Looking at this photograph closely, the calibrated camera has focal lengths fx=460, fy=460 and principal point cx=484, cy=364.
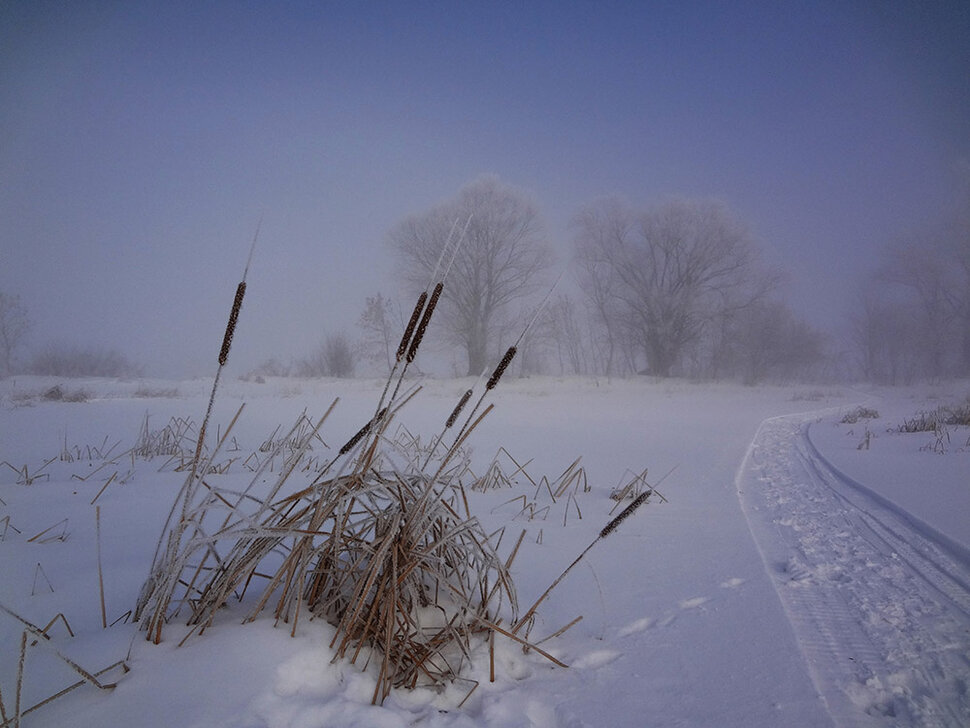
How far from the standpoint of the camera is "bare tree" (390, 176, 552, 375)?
17.3m

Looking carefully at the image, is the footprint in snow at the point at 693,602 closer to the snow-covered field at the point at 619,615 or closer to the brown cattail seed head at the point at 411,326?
the snow-covered field at the point at 619,615

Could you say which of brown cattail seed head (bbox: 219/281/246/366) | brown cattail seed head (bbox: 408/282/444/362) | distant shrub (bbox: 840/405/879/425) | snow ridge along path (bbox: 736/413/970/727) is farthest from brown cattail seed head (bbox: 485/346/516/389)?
distant shrub (bbox: 840/405/879/425)

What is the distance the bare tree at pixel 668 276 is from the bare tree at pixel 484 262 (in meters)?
4.25

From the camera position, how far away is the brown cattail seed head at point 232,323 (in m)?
0.84

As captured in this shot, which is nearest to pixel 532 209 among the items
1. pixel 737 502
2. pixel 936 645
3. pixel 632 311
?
pixel 632 311

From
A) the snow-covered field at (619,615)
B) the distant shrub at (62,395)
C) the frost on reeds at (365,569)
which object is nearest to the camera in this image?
the snow-covered field at (619,615)

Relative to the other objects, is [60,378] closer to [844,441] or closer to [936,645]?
[936,645]

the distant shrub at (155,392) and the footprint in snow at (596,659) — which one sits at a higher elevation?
the distant shrub at (155,392)

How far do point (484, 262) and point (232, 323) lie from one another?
1733 centimetres

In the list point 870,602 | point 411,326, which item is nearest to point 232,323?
point 411,326

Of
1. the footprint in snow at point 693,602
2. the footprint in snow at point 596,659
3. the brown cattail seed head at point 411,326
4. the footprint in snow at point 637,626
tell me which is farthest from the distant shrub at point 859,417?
the brown cattail seed head at point 411,326

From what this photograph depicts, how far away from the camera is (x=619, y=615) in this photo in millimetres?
1314

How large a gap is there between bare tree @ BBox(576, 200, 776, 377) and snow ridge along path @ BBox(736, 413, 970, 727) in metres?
19.1

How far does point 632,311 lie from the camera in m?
21.5
